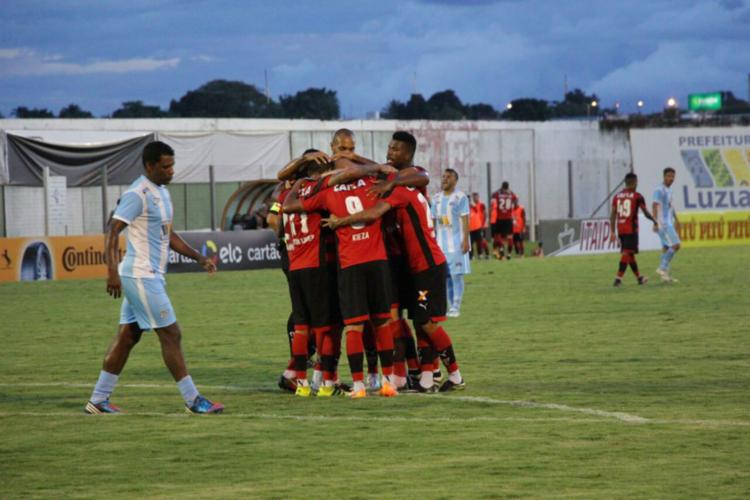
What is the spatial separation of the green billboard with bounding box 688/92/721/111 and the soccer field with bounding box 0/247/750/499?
80261 mm

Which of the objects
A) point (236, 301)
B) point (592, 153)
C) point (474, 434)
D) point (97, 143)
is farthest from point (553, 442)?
point (592, 153)

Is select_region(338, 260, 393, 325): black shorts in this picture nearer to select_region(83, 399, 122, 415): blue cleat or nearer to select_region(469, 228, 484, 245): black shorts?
select_region(83, 399, 122, 415): blue cleat

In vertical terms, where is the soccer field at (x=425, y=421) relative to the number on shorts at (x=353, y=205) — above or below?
below

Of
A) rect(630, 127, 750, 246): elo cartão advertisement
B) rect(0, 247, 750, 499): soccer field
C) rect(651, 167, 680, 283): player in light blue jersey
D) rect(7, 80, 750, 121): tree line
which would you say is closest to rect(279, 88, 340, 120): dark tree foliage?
rect(7, 80, 750, 121): tree line

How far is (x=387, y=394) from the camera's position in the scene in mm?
12078

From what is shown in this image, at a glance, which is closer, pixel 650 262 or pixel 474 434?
pixel 474 434

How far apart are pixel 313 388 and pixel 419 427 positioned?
2512 millimetres

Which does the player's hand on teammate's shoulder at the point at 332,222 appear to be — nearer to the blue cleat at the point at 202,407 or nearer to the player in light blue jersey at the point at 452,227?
the blue cleat at the point at 202,407

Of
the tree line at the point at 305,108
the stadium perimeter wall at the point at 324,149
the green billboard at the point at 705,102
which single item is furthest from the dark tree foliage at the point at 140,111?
the green billboard at the point at 705,102

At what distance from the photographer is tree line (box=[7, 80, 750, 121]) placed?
7275cm

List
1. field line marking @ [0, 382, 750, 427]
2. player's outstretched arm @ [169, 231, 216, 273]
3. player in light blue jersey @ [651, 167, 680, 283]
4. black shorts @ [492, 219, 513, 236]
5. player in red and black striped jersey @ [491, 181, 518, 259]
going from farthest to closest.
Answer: black shorts @ [492, 219, 513, 236], player in red and black striped jersey @ [491, 181, 518, 259], player in light blue jersey @ [651, 167, 680, 283], player's outstretched arm @ [169, 231, 216, 273], field line marking @ [0, 382, 750, 427]

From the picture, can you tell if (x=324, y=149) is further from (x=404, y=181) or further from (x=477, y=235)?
(x=404, y=181)

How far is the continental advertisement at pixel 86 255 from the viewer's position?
3475 centimetres

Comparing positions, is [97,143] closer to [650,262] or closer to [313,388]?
[650,262]
